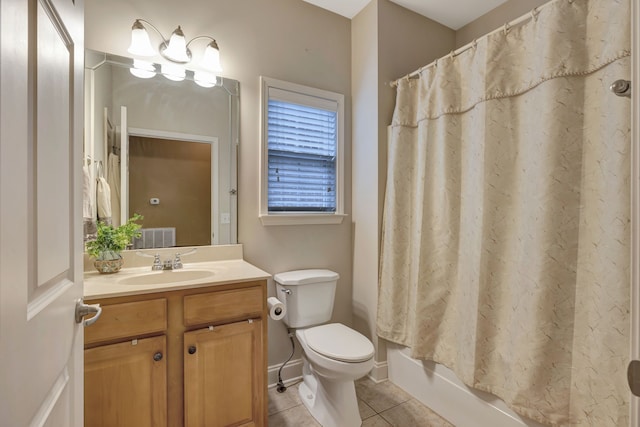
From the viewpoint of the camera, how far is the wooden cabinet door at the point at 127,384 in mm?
1198

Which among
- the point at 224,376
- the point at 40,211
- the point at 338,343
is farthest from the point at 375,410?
the point at 40,211

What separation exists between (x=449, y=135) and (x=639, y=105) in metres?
1.29

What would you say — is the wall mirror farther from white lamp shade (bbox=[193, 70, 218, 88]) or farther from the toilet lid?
the toilet lid

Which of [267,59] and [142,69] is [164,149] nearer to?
[142,69]

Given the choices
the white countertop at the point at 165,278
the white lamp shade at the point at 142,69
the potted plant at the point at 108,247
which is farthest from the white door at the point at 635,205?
the white lamp shade at the point at 142,69

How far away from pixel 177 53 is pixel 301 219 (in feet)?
4.01

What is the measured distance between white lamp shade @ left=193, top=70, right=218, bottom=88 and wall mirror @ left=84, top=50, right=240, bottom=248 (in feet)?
0.08

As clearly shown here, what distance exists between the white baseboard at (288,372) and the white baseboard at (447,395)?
629mm

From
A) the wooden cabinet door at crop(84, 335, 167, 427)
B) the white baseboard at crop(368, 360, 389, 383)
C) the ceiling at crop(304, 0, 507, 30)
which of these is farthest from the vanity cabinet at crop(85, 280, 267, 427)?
the ceiling at crop(304, 0, 507, 30)

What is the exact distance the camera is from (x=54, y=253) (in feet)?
2.18

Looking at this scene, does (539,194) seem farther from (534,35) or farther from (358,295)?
(358,295)

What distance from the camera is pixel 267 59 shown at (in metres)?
2.07

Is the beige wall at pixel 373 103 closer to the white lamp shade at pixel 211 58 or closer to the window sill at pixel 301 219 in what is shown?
the window sill at pixel 301 219

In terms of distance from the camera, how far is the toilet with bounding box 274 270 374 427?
62.5 inches
